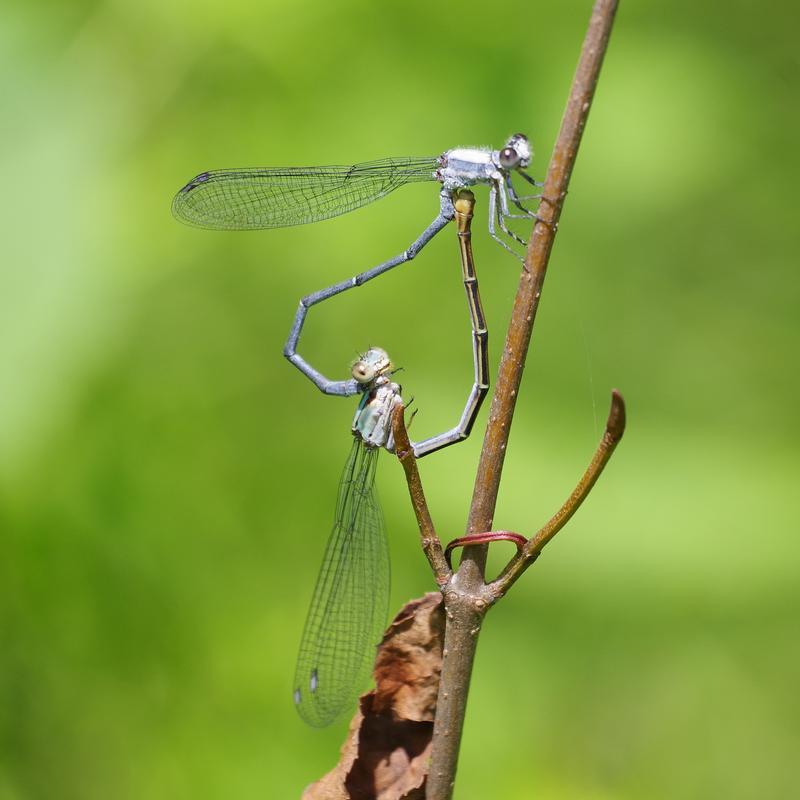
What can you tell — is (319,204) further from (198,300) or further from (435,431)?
(435,431)

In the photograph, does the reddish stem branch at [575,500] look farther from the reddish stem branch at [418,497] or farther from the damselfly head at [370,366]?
the damselfly head at [370,366]

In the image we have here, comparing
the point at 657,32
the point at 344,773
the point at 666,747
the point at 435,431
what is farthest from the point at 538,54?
the point at 344,773

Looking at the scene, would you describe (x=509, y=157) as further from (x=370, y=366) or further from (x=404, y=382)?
(x=404, y=382)

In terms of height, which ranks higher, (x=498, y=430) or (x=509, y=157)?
(x=509, y=157)

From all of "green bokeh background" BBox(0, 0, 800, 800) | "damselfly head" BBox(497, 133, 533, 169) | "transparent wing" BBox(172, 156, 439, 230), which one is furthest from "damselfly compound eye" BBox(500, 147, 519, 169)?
"green bokeh background" BBox(0, 0, 800, 800)

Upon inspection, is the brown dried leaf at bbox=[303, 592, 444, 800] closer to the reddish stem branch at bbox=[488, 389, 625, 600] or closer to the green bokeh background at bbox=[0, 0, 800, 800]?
the reddish stem branch at bbox=[488, 389, 625, 600]

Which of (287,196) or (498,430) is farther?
(287,196)

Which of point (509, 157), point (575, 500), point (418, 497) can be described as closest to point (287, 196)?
point (509, 157)
